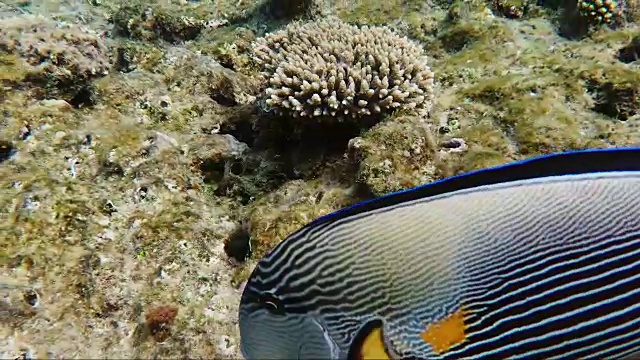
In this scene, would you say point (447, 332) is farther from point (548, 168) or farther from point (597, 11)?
point (597, 11)

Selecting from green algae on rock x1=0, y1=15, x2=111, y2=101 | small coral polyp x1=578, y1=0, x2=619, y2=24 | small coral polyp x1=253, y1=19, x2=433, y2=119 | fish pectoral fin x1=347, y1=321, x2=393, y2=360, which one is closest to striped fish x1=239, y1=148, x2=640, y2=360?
fish pectoral fin x1=347, y1=321, x2=393, y2=360

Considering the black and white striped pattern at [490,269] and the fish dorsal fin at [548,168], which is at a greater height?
the fish dorsal fin at [548,168]

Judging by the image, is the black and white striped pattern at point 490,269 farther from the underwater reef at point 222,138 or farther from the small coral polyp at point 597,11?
the small coral polyp at point 597,11

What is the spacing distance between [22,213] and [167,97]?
66.6 inches

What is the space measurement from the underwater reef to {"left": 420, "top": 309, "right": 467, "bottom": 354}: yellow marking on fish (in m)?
1.42

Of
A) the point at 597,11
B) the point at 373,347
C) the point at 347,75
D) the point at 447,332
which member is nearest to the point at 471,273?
the point at 447,332

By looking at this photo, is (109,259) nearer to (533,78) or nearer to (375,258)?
(375,258)

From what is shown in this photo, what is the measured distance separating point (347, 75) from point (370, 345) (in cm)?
301

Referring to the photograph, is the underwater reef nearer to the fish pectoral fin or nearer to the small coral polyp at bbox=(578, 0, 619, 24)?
the small coral polyp at bbox=(578, 0, 619, 24)

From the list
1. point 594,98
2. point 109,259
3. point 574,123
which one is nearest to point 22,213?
point 109,259

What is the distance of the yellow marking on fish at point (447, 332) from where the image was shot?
1.29m

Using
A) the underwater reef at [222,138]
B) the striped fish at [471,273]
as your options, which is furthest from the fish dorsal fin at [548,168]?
the underwater reef at [222,138]

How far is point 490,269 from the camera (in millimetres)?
1319

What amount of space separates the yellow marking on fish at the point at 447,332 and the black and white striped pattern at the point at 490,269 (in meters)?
0.02
